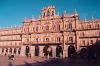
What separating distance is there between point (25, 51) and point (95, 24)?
32.4 metres

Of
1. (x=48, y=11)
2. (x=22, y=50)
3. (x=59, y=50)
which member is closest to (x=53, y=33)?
(x=59, y=50)

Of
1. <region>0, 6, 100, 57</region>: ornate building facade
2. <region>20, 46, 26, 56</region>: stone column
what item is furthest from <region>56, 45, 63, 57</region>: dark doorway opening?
<region>20, 46, 26, 56</region>: stone column

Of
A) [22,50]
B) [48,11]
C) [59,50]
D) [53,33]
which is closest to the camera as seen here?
[59,50]

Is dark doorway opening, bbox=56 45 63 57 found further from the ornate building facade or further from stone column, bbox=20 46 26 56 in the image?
stone column, bbox=20 46 26 56

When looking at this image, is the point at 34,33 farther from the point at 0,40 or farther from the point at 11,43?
the point at 0,40

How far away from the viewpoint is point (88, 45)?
4672cm

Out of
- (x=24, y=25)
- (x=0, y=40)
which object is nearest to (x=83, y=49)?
(x=24, y=25)

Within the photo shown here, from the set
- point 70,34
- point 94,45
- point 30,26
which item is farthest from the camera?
point 30,26

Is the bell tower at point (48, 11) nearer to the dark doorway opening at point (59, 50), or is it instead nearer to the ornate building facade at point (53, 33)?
the ornate building facade at point (53, 33)

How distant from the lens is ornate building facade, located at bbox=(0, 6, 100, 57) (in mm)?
48016

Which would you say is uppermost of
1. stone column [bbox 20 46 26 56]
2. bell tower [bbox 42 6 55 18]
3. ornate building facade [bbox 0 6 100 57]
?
bell tower [bbox 42 6 55 18]

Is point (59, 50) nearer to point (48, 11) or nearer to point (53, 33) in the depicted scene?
point (53, 33)

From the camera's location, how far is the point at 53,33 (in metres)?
52.4

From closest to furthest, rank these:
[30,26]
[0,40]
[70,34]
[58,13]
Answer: [70,34]
[58,13]
[30,26]
[0,40]
